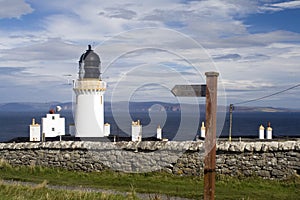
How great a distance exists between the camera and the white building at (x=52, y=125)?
2150cm

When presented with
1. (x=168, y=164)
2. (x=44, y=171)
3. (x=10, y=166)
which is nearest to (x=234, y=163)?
(x=168, y=164)

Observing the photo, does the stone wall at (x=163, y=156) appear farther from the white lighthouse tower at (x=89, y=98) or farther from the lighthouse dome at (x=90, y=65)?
the lighthouse dome at (x=90, y=65)

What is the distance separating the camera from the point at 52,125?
71.3ft

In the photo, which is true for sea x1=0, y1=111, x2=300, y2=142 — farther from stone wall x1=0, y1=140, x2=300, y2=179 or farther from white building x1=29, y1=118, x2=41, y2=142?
white building x1=29, y1=118, x2=41, y2=142

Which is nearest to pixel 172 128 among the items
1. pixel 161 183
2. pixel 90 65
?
pixel 90 65

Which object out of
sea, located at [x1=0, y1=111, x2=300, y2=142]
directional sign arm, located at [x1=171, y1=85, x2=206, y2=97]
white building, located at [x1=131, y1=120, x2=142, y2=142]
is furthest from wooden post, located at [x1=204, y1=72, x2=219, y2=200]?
white building, located at [x1=131, y1=120, x2=142, y2=142]

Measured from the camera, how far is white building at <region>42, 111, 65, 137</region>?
21500 millimetres

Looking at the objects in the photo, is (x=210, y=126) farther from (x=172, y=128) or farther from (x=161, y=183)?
(x=172, y=128)

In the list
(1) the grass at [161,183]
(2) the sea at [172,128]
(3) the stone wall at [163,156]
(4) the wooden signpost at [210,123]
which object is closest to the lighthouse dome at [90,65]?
(2) the sea at [172,128]

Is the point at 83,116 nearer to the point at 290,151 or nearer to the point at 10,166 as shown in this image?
the point at 10,166

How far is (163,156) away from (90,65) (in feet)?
30.4

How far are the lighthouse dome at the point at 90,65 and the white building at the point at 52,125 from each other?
100.0 inches

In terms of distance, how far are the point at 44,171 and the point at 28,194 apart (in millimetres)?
5261

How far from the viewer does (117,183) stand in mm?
12250
